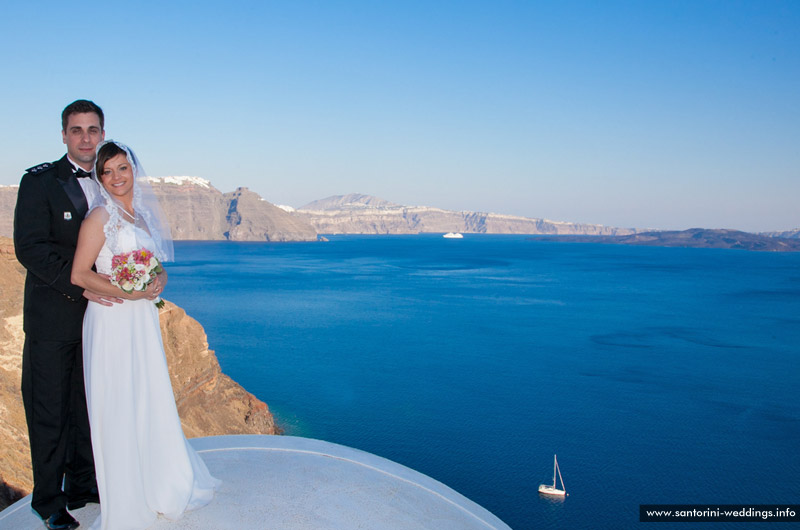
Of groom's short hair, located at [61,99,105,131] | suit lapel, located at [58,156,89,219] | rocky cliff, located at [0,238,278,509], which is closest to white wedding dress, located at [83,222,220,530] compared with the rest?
suit lapel, located at [58,156,89,219]

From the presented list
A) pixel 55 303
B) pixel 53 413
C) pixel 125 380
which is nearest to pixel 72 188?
pixel 55 303

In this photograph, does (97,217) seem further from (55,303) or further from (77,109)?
(77,109)

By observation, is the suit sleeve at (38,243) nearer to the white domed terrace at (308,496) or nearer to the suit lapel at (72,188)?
the suit lapel at (72,188)

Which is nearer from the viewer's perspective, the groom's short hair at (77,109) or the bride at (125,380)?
the bride at (125,380)

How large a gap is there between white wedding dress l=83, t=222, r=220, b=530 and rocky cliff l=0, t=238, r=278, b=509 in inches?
371

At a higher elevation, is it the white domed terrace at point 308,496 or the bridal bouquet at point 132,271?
the bridal bouquet at point 132,271

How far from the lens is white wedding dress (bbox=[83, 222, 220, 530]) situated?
3123 millimetres

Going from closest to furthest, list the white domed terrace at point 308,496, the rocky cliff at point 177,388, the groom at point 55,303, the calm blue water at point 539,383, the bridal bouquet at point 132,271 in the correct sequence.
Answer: the bridal bouquet at point 132,271
the groom at point 55,303
the white domed terrace at point 308,496
the rocky cliff at point 177,388
the calm blue water at point 539,383

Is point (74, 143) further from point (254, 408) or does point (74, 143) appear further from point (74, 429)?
point (254, 408)

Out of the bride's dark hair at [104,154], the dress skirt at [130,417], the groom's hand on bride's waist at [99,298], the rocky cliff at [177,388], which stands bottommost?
the rocky cliff at [177,388]

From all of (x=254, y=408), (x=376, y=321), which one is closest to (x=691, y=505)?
(x=254, y=408)

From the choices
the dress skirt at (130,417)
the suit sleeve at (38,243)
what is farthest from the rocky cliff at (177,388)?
the suit sleeve at (38,243)

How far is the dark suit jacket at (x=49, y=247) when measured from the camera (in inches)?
125

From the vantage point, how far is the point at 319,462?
4.23 metres
